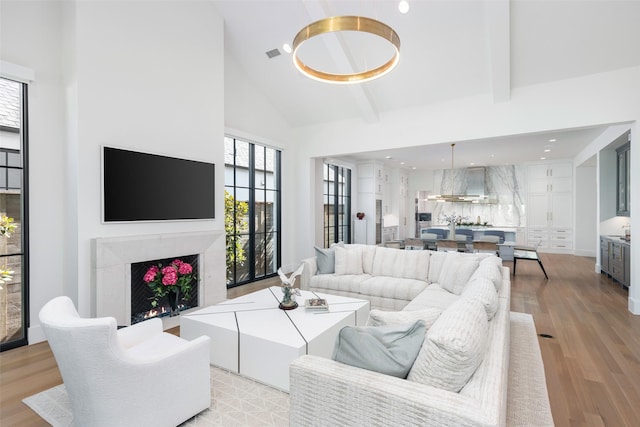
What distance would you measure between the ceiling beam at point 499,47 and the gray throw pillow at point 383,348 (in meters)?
3.73

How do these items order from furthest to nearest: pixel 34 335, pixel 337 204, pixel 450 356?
pixel 337 204
pixel 34 335
pixel 450 356

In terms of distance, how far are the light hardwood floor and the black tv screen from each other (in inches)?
55.7

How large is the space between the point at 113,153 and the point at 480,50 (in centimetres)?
461

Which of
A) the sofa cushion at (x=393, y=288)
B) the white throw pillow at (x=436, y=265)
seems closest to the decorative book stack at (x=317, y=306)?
the sofa cushion at (x=393, y=288)

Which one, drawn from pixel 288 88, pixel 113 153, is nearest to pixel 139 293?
pixel 113 153

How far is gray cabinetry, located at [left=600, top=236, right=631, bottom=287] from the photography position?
4824 millimetres

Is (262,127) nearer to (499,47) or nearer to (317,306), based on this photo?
(499,47)

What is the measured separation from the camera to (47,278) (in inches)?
128

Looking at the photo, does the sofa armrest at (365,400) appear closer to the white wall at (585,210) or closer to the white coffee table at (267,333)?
the white coffee table at (267,333)

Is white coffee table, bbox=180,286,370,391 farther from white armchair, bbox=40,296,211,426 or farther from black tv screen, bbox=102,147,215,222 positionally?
black tv screen, bbox=102,147,215,222

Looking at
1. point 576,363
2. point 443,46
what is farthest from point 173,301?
point 443,46

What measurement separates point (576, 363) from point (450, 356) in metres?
2.36

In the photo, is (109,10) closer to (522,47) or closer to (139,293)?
(139,293)

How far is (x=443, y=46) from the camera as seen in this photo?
13.9 feet
